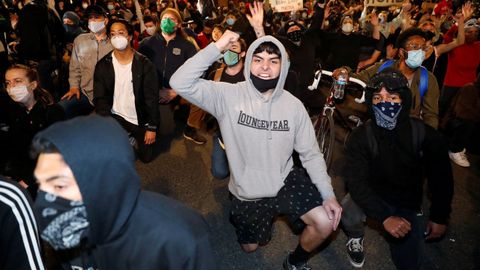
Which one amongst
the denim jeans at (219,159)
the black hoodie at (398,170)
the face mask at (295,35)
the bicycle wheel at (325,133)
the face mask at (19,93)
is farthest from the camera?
the face mask at (295,35)

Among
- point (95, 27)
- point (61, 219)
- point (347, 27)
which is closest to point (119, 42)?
point (95, 27)

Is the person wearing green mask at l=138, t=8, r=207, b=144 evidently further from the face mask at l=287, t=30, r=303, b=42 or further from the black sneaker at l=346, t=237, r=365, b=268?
the black sneaker at l=346, t=237, r=365, b=268

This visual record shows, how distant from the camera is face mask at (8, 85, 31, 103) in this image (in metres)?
3.71

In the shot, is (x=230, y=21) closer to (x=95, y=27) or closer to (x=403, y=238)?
(x=95, y=27)

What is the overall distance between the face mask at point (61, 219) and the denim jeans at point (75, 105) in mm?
3805

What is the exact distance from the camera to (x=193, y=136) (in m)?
6.17

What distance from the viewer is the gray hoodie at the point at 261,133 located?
9.88ft

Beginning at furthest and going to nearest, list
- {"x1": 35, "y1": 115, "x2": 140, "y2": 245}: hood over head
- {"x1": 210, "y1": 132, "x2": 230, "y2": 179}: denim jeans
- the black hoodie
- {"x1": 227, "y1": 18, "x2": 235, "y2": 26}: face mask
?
{"x1": 227, "y1": 18, "x2": 235, "y2": 26}: face mask, {"x1": 210, "y1": 132, "x2": 230, "y2": 179}: denim jeans, the black hoodie, {"x1": 35, "y1": 115, "x2": 140, "y2": 245}: hood over head

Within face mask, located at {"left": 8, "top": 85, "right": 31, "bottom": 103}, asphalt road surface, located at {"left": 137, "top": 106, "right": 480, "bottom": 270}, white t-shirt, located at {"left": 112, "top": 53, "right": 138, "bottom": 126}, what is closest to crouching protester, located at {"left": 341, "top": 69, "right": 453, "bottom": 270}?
asphalt road surface, located at {"left": 137, "top": 106, "right": 480, "bottom": 270}

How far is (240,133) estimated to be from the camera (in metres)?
3.06

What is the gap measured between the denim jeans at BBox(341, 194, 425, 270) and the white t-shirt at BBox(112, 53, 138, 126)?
321 cm

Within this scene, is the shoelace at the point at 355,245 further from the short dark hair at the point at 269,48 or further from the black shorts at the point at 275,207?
the short dark hair at the point at 269,48

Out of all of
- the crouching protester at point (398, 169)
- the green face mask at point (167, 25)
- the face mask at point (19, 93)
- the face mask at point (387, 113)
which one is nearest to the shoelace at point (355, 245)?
the crouching protester at point (398, 169)

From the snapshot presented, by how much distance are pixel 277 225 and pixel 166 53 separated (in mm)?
3511
